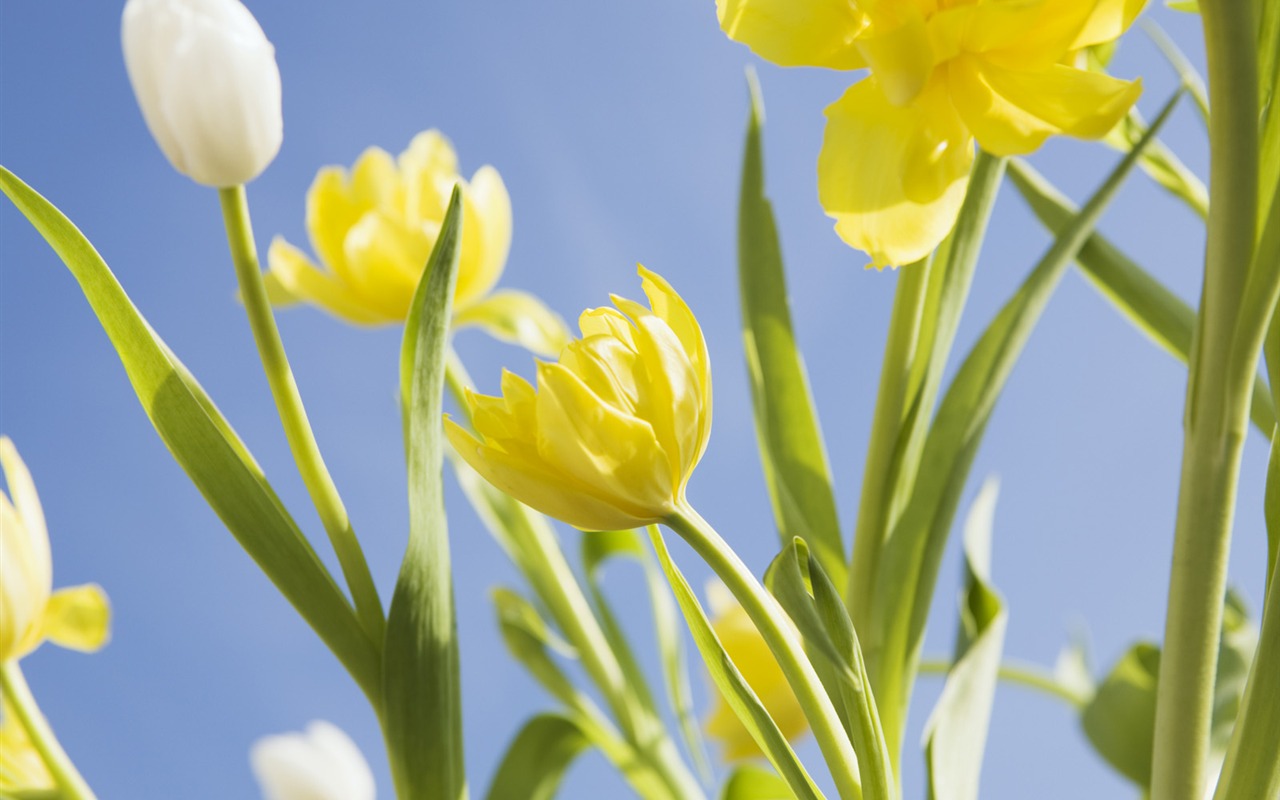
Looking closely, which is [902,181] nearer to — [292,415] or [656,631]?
[292,415]

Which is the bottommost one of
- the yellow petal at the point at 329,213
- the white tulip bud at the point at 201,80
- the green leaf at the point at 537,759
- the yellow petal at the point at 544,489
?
the green leaf at the point at 537,759

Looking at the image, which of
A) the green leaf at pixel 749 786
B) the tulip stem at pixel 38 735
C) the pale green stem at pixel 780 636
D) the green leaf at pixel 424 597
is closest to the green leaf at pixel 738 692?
the pale green stem at pixel 780 636

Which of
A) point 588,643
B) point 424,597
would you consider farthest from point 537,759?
point 424,597

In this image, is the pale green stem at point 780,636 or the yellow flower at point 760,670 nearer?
the pale green stem at point 780,636

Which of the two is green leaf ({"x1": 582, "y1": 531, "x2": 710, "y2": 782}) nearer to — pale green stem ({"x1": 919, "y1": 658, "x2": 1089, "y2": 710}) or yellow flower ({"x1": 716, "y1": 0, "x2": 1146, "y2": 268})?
pale green stem ({"x1": 919, "y1": 658, "x2": 1089, "y2": 710})

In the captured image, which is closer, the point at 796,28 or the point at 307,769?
the point at 796,28

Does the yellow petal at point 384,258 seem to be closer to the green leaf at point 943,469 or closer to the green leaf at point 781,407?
the green leaf at point 781,407
